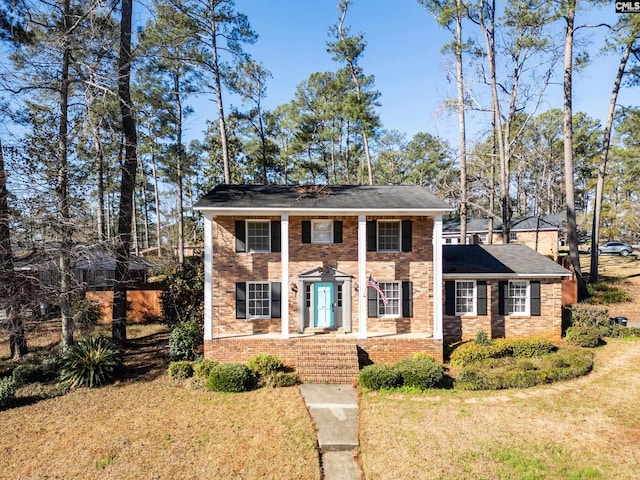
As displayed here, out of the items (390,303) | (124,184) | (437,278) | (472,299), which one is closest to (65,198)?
(124,184)

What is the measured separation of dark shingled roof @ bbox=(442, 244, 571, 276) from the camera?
14102 millimetres

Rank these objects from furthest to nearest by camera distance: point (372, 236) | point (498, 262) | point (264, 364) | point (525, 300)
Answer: point (498, 262) → point (525, 300) → point (372, 236) → point (264, 364)

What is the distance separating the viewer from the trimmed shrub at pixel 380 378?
34.0ft

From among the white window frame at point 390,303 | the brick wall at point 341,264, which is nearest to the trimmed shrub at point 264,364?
the brick wall at point 341,264

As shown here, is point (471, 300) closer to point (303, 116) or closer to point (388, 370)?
Result: point (388, 370)

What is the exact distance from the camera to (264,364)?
1123 cm

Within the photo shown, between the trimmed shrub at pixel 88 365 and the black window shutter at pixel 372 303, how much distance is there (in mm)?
9080

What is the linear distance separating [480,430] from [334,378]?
4600 mm

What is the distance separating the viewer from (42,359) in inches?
469

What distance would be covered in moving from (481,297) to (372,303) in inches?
186

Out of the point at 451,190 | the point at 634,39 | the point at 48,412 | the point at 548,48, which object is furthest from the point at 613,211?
the point at 48,412

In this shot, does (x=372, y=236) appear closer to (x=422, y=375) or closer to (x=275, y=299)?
(x=275, y=299)

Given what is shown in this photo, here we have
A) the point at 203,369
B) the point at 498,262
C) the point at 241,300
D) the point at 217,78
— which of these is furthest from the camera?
the point at 217,78

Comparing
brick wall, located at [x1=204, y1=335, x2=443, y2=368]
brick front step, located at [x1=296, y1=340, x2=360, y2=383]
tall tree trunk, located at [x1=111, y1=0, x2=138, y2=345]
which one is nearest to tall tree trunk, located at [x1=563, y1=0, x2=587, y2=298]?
brick wall, located at [x1=204, y1=335, x2=443, y2=368]
